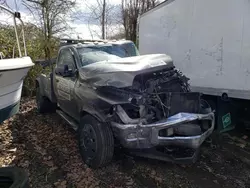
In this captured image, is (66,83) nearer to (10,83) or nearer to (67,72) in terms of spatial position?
(67,72)

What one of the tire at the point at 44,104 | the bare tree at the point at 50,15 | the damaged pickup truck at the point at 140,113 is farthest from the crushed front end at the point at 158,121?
the bare tree at the point at 50,15

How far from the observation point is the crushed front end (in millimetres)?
3531

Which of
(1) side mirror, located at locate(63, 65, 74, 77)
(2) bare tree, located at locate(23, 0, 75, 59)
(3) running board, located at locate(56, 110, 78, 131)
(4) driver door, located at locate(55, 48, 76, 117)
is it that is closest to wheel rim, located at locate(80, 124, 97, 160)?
(3) running board, located at locate(56, 110, 78, 131)

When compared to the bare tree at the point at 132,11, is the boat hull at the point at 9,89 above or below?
below

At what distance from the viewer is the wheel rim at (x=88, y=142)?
12.8ft

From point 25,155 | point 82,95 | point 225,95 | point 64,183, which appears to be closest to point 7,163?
point 25,155

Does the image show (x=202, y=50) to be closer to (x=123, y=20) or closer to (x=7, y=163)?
(x=7, y=163)

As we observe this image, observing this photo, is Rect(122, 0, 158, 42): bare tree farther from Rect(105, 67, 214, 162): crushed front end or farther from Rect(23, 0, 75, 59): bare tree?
Rect(105, 67, 214, 162): crushed front end

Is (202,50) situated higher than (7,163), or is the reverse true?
(202,50)

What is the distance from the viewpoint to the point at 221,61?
4492 millimetres

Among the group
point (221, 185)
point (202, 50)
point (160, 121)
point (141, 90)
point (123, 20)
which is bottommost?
point (221, 185)

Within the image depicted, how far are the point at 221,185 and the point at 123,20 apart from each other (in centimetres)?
1675

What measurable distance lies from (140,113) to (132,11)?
644 inches

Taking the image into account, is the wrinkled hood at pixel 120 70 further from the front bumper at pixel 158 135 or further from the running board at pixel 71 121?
the running board at pixel 71 121
